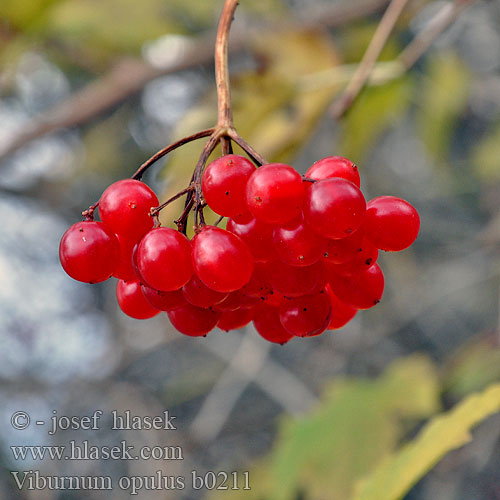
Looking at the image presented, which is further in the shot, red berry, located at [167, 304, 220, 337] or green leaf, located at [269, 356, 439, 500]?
green leaf, located at [269, 356, 439, 500]

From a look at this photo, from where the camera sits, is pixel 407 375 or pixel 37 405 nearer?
pixel 407 375

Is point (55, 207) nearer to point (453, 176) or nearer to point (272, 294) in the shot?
point (453, 176)

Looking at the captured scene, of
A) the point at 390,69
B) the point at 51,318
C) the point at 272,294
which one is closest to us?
the point at 272,294

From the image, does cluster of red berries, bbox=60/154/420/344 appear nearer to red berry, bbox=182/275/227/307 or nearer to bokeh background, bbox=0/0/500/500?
red berry, bbox=182/275/227/307

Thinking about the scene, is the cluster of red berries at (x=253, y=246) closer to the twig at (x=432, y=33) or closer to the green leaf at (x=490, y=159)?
the twig at (x=432, y=33)

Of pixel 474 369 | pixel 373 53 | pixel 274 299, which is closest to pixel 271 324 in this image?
pixel 274 299

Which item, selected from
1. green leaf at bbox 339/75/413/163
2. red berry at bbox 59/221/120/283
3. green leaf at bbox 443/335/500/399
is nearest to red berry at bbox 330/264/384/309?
red berry at bbox 59/221/120/283

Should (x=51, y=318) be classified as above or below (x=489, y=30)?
below

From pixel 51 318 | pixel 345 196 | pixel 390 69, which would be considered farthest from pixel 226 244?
pixel 51 318
